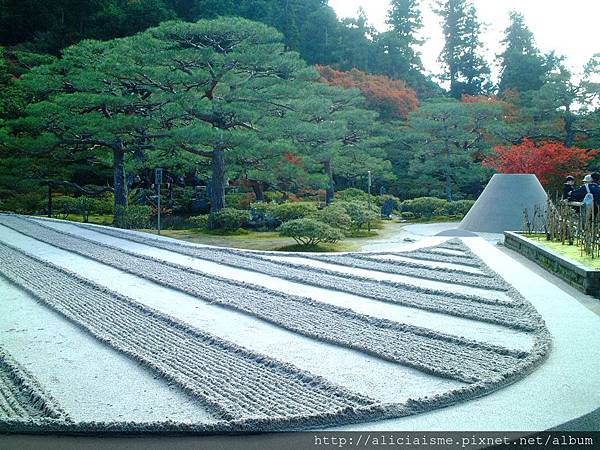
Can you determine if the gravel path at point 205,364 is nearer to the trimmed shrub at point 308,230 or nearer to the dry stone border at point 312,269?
the dry stone border at point 312,269

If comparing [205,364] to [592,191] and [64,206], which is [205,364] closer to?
[592,191]

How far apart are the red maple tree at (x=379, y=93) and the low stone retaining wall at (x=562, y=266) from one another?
779 inches

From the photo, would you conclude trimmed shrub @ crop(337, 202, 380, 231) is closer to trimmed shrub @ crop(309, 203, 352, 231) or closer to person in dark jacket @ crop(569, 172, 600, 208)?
trimmed shrub @ crop(309, 203, 352, 231)

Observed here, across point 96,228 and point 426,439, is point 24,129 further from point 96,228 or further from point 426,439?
point 426,439

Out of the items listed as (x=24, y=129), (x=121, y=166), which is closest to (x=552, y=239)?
(x=121, y=166)

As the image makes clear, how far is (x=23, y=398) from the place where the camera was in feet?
11.3

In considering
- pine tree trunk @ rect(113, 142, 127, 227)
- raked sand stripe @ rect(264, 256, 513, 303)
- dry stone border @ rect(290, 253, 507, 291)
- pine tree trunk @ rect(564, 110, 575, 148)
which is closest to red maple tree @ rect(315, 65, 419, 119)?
pine tree trunk @ rect(564, 110, 575, 148)

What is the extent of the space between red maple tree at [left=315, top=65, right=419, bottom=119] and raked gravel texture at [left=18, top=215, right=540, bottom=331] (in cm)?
1979

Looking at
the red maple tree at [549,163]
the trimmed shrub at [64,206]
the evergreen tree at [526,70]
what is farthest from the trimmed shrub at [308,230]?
the evergreen tree at [526,70]

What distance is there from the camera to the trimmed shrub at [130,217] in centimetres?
1627

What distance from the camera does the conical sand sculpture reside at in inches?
538

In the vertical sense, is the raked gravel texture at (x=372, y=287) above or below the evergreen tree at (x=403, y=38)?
below

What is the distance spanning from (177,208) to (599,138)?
699 inches

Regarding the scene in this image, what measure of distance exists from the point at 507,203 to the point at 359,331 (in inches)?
407
